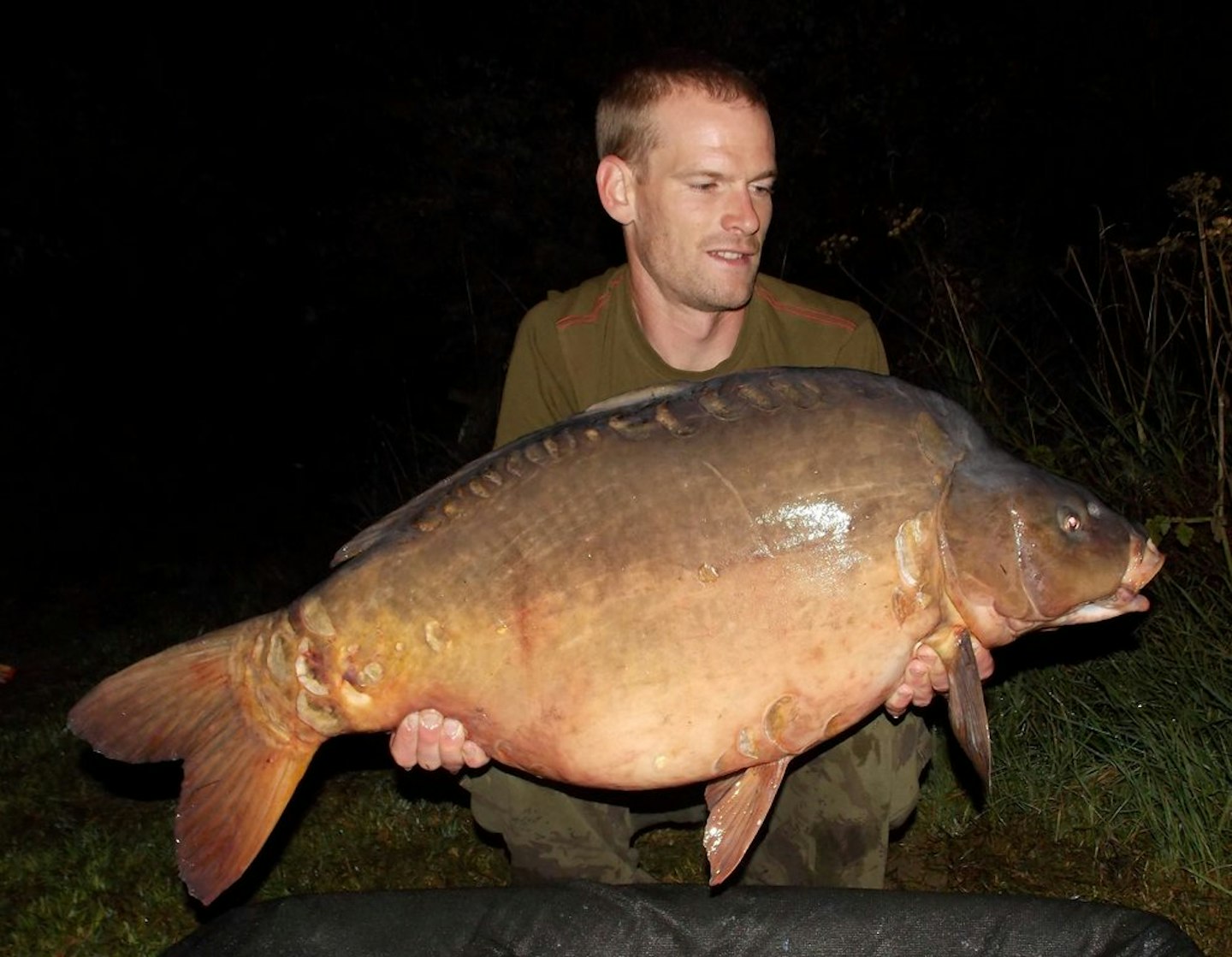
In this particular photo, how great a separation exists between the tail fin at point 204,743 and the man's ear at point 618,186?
1.08m

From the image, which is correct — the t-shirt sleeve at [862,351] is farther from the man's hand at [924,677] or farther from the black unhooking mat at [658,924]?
the black unhooking mat at [658,924]

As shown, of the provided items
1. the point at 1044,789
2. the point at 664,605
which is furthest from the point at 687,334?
the point at 1044,789

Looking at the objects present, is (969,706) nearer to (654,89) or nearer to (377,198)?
(654,89)

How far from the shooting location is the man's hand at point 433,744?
1796 millimetres

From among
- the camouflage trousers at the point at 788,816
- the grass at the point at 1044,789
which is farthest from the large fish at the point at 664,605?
the grass at the point at 1044,789

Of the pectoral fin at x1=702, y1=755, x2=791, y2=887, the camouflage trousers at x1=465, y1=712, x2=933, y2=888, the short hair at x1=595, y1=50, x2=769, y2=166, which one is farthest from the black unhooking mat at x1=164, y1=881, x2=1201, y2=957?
the short hair at x1=595, y1=50, x2=769, y2=166

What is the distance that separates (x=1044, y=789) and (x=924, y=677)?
113 centimetres

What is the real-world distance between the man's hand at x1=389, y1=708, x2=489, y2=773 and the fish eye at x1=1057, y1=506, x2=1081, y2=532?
96 centimetres

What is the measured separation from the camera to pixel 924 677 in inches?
71.7

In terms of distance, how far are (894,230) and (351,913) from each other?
2070 millimetres

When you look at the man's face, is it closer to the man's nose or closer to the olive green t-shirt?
the man's nose

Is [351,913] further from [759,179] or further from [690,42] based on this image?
[690,42]

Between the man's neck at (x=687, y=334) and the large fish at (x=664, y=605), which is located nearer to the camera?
the large fish at (x=664, y=605)

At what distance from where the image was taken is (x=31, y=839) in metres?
2.91
